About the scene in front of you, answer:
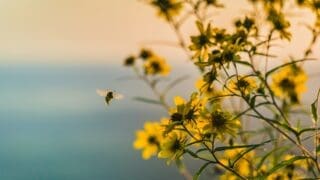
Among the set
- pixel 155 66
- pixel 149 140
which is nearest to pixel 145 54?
pixel 155 66

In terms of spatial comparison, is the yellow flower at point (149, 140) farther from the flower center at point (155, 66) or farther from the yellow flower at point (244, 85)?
the yellow flower at point (244, 85)

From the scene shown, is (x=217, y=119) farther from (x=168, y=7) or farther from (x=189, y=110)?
(x=168, y=7)

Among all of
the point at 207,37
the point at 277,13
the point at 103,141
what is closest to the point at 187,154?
the point at 207,37

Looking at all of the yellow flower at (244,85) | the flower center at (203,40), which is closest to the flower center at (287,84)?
the flower center at (203,40)

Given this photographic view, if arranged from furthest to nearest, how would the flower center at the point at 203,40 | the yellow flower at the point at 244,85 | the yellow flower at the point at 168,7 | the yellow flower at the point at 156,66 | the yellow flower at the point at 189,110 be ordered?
the yellow flower at the point at 156,66 < the yellow flower at the point at 168,7 < the flower center at the point at 203,40 < the yellow flower at the point at 244,85 < the yellow flower at the point at 189,110

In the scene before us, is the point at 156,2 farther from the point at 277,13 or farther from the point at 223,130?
the point at 223,130

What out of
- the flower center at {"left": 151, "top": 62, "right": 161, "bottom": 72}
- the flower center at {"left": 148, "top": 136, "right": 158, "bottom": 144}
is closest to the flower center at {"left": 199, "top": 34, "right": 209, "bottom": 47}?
the flower center at {"left": 148, "top": 136, "right": 158, "bottom": 144}
